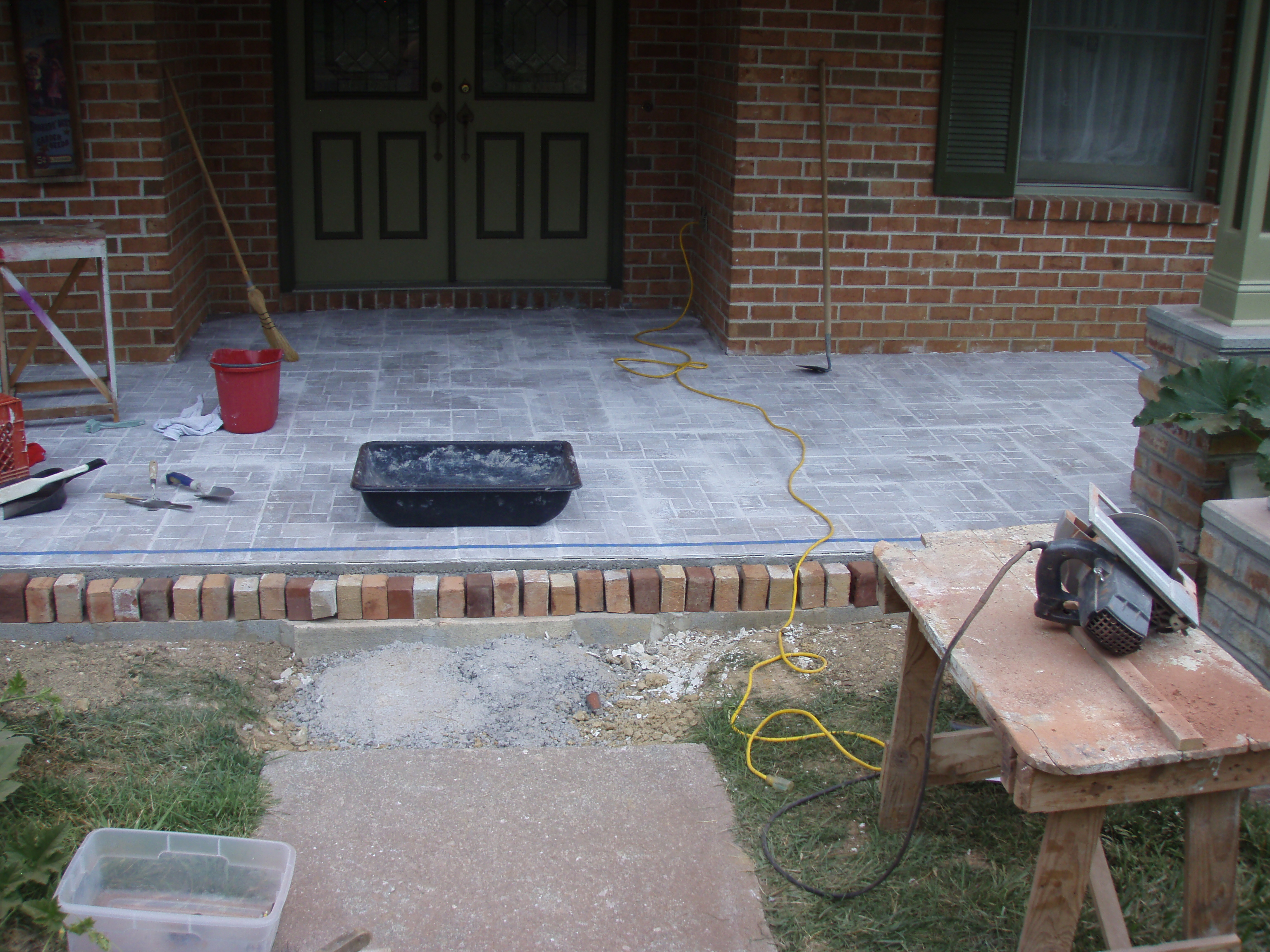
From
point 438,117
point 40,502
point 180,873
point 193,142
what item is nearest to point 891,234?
→ point 438,117

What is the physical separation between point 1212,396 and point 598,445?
216 cm

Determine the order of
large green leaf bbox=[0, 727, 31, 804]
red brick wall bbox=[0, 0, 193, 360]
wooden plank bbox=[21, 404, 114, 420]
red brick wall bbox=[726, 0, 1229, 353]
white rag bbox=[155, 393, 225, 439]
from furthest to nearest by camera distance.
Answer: red brick wall bbox=[726, 0, 1229, 353] < red brick wall bbox=[0, 0, 193, 360] < wooden plank bbox=[21, 404, 114, 420] < white rag bbox=[155, 393, 225, 439] < large green leaf bbox=[0, 727, 31, 804]

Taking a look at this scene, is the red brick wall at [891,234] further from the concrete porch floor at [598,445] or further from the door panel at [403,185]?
the door panel at [403,185]

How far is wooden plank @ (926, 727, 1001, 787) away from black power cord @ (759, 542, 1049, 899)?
0.10 feet

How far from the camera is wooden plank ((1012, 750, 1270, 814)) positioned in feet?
6.93

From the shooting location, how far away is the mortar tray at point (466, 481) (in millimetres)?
3855

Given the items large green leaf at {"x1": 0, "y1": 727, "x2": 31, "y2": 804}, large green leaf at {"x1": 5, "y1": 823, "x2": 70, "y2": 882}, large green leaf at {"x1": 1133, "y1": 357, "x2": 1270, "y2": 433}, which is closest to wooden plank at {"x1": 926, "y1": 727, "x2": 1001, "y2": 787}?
large green leaf at {"x1": 1133, "y1": 357, "x2": 1270, "y2": 433}

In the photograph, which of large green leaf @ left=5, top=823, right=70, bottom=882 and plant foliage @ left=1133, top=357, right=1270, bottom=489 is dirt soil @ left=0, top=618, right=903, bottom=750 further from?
plant foliage @ left=1133, top=357, right=1270, bottom=489

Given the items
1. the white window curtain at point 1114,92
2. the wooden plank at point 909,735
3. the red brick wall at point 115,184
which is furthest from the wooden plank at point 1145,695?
the red brick wall at point 115,184

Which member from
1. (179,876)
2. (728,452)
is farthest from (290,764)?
(728,452)

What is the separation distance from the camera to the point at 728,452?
4.68 m

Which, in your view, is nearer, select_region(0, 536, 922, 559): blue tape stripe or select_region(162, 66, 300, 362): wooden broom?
select_region(0, 536, 922, 559): blue tape stripe

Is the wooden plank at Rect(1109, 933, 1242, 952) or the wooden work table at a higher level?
the wooden work table

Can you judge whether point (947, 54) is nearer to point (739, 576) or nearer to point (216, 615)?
point (739, 576)
